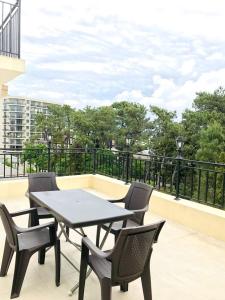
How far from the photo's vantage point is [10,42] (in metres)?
5.61

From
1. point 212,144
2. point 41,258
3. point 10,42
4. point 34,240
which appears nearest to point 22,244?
point 34,240

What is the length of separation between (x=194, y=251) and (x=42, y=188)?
6.86 ft

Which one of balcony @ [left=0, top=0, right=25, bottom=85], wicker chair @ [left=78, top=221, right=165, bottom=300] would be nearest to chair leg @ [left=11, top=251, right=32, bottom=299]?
wicker chair @ [left=78, top=221, right=165, bottom=300]

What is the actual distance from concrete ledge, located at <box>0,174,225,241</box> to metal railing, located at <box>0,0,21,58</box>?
260 centimetres

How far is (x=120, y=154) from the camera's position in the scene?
6191mm

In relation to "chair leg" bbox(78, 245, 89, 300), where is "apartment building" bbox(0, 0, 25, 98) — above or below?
above

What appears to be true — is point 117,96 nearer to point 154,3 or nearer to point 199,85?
point 199,85

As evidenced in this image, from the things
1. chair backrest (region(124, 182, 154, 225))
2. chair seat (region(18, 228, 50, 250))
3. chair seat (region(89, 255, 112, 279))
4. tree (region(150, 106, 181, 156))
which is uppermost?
tree (region(150, 106, 181, 156))

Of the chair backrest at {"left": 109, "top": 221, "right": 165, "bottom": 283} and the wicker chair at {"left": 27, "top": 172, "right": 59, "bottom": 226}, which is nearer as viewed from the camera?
the chair backrest at {"left": 109, "top": 221, "right": 165, "bottom": 283}

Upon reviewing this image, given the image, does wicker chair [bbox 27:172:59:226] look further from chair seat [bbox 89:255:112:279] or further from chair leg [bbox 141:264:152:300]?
chair leg [bbox 141:264:152:300]

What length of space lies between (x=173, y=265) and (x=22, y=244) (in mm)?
1647

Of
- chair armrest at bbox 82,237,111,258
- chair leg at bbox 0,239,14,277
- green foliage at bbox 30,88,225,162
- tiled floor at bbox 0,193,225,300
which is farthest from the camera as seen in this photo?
green foliage at bbox 30,88,225,162

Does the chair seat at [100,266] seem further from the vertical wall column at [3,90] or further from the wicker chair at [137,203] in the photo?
the vertical wall column at [3,90]

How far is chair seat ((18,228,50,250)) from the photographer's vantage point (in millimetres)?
2549
